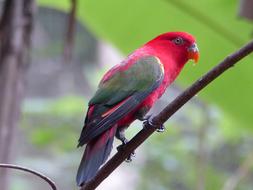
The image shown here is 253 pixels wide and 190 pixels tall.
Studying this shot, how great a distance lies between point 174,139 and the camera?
2.91 m

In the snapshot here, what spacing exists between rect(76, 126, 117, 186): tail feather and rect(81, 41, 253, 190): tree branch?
80 mm

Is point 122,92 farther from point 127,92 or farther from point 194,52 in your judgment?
point 194,52

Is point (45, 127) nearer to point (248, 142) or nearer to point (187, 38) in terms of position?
point (248, 142)

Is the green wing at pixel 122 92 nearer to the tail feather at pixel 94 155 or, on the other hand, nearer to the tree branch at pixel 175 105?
the tail feather at pixel 94 155

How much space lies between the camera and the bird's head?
1112 millimetres

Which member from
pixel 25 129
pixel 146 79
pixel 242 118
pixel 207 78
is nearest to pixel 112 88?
pixel 146 79

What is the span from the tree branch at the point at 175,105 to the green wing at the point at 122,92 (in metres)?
0.16

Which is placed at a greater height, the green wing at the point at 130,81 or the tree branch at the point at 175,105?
the tree branch at the point at 175,105

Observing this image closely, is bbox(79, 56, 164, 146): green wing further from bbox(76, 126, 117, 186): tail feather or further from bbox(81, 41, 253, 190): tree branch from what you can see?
bbox(81, 41, 253, 190): tree branch

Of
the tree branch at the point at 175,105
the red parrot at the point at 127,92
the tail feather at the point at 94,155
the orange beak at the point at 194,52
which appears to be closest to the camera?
the tree branch at the point at 175,105

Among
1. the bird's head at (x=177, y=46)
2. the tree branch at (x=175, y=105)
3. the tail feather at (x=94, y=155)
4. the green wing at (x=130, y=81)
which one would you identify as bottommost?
the tail feather at (x=94, y=155)

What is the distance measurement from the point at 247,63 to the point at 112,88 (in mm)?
847

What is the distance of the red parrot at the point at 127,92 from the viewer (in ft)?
3.05

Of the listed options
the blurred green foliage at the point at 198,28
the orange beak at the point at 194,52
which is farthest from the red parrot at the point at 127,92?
the blurred green foliage at the point at 198,28
